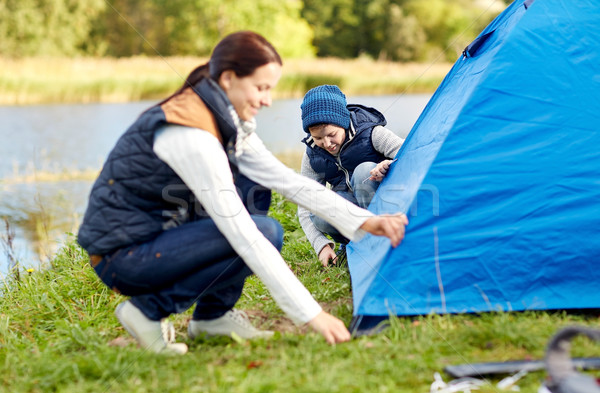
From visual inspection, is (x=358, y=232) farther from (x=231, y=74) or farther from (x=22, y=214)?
(x=22, y=214)

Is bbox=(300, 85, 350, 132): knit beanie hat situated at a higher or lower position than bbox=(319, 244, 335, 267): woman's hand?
higher

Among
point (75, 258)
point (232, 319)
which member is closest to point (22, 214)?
Answer: point (75, 258)

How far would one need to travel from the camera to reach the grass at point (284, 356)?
78.4 inches

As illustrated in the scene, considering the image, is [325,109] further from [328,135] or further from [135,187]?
[135,187]

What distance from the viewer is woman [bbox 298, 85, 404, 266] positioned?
10.7 ft

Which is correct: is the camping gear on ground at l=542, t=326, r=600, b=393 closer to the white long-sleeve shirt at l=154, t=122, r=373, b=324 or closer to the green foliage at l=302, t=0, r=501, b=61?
the white long-sleeve shirt at l=154, t=122, r=373, b=324

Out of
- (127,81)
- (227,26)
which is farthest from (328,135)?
(227,26)

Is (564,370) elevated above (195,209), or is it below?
below

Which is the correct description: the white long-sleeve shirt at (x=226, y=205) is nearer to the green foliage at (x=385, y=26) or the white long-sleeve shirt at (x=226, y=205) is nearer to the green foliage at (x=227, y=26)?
the green foliage at (x=227, y=26)

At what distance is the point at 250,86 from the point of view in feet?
7.20

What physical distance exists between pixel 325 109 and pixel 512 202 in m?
1.18

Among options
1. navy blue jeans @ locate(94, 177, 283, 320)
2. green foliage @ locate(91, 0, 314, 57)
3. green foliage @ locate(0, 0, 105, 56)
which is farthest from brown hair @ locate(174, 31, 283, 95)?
green foliage @ locate(0, 0, 105, 56)

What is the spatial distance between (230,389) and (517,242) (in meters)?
1.28

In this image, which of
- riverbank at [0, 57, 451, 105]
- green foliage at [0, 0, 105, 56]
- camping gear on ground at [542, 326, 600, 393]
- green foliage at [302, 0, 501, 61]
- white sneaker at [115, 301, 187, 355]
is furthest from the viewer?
green foliage at [302, 0, 501, 61]
